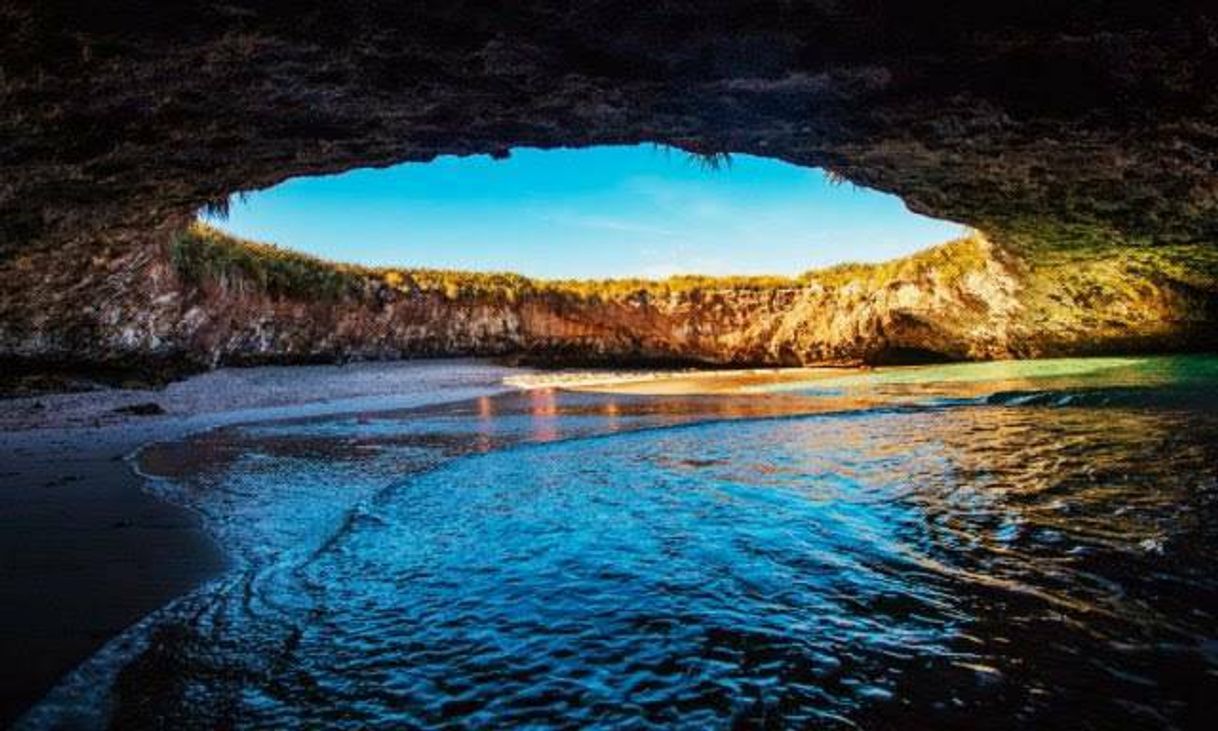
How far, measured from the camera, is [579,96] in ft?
15.4

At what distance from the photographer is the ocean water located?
186 cm

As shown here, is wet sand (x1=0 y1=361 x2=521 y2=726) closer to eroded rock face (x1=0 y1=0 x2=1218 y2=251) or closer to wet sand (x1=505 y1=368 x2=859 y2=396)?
eroded rock face (x1=0 y1=0 x2=1218 y2=251)

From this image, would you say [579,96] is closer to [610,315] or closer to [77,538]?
[77,538]

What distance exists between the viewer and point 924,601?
8.09ft

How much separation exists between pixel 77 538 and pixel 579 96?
12.7 ft

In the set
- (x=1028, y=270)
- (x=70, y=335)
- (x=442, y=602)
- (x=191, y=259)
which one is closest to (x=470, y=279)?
(x=191, y=259)

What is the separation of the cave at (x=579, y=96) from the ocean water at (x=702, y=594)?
7.92ft

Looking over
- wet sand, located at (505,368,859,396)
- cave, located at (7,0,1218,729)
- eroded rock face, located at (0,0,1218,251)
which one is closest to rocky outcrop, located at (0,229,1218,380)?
cave, located at (7,0,1218,729)

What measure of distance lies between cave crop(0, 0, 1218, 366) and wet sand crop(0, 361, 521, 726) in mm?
1854

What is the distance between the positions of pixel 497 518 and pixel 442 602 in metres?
1.21

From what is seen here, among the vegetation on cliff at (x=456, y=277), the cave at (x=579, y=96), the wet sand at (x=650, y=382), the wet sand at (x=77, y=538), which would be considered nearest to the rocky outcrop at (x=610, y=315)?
the vegetation on cliff at (x=456, y=277)

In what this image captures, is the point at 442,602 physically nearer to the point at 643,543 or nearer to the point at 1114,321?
the point at 643,543

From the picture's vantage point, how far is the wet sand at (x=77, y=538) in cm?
226

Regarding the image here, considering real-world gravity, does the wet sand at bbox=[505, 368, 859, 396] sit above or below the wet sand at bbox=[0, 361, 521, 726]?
above
